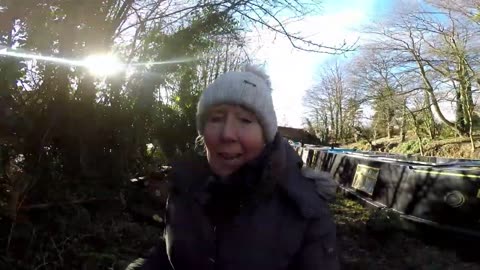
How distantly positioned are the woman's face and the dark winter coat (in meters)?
0.05

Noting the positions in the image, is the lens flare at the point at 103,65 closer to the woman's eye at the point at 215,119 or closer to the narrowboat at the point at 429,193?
the narrowboat at the point at 429,193

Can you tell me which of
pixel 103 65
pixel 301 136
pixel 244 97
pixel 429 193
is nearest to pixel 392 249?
pixel 429 193

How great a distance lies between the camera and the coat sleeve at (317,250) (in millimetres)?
1301

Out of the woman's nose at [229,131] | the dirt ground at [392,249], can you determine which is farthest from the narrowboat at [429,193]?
the woman's nose at [229,131]

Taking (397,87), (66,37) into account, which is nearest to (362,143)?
(397,87)

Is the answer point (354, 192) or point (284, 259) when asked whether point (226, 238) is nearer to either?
point (284, 259)

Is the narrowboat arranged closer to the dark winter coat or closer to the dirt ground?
the dirt ground

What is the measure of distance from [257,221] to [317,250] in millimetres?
211

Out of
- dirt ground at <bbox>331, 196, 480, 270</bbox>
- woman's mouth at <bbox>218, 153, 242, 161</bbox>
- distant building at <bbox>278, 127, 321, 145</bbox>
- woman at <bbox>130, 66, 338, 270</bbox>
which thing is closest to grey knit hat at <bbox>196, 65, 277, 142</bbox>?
woman at <bbox>130, 66, 338, 270</bbox>

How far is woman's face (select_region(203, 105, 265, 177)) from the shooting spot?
1480mm

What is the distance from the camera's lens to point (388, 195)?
715 centimetres

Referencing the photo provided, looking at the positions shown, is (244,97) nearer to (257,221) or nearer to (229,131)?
(229,131)

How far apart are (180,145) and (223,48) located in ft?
7.30

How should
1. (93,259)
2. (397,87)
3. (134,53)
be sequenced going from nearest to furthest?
(93,259), (134,53), (397,87)
